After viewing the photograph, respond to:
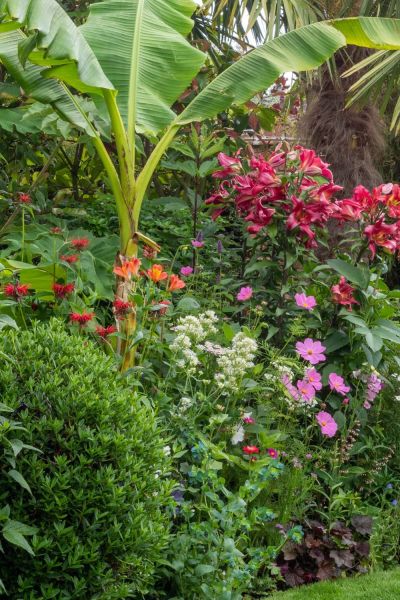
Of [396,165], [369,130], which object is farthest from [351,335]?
[396,165]

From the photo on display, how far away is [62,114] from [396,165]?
6.61 meters

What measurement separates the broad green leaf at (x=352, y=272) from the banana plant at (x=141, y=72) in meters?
1.05

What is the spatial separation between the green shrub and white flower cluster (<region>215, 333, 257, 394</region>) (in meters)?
0.71

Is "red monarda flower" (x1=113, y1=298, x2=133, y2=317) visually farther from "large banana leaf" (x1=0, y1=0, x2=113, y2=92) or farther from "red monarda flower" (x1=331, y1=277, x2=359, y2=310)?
"red monarda flower" (x1=331, y1=277, x2=359, y2=310)

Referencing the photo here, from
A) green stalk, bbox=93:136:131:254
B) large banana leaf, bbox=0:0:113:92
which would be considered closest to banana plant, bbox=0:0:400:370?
green stalk, bbox=93:136:131:254

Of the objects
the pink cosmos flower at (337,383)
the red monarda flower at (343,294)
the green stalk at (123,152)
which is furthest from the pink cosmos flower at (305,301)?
the green stalk at (123,152)

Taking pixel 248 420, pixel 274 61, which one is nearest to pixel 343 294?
pixel 248 420

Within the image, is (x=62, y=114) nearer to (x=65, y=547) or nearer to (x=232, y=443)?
(x=232, y=443)

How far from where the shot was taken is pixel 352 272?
4.67m

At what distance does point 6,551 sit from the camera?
2.86m

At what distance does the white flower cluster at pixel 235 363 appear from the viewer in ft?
12.2

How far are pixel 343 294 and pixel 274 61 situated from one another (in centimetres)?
138

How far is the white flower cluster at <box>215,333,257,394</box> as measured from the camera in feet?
12.2

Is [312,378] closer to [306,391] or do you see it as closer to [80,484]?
[306,391]
